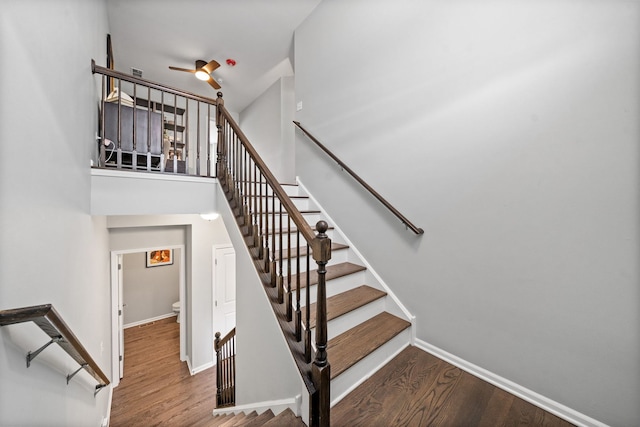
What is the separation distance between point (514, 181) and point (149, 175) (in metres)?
2.78

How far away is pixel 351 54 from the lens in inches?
106

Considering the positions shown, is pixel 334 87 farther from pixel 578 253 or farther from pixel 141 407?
pixel 141 407

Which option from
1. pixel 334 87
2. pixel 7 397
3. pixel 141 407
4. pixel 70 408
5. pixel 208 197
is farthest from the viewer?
pixel 141 407

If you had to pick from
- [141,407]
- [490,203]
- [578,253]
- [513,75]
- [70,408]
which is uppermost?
[513,75]

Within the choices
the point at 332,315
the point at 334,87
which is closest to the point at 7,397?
the point at 332,315

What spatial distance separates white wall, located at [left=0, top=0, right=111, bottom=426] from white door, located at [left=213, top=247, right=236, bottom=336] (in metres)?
2.82

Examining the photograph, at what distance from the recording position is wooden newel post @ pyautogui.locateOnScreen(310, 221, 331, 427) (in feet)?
4.25

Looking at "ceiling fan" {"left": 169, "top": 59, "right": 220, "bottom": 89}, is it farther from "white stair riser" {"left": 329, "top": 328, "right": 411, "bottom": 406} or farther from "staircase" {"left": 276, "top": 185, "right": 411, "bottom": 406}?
"white stair riser" {"left": 329, "top": 328, "right": 411, "bottom": 406}

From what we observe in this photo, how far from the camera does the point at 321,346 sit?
4.39ft

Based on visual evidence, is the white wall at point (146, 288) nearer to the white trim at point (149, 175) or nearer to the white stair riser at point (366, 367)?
the white trim at point (149, 175)

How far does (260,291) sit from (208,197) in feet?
4.09

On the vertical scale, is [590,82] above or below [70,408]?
above

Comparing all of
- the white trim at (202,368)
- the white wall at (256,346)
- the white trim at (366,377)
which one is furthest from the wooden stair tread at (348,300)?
the white trim at (202,368)

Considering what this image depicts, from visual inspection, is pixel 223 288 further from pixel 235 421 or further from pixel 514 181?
pixel 514 181
